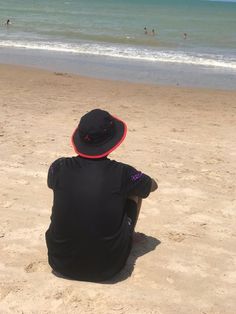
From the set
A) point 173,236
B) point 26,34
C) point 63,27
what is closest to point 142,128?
point 173,236

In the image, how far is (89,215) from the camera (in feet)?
11.8

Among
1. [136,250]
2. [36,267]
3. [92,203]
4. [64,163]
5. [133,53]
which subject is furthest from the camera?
[133,53]

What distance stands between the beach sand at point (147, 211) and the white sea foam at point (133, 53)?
8.94 m

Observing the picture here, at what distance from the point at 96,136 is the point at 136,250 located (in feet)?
3.47

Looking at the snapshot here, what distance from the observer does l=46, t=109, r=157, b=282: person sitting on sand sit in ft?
11.8

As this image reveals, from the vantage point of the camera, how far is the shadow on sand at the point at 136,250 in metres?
3.82

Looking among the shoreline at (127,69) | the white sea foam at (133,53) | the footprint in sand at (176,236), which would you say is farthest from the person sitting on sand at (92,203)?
the white sea foam at (133,53)

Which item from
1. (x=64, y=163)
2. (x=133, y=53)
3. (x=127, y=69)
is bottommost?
(x=133, y=53)

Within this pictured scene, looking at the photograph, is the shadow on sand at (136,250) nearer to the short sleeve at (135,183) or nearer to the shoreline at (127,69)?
the short sleeve at (135,183)

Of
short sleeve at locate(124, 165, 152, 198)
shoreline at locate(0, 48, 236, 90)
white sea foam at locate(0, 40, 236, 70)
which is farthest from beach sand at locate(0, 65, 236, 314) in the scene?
white sea foam at locate(0, 40, 236, 70)

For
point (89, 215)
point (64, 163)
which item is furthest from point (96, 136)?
point (89, 215)

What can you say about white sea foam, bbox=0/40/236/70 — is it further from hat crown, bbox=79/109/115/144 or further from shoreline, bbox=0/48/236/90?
hat crown, bbox=79/109/115/144

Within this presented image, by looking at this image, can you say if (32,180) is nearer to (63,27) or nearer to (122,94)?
(122,94)

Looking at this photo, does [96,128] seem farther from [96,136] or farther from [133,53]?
[133,53]
